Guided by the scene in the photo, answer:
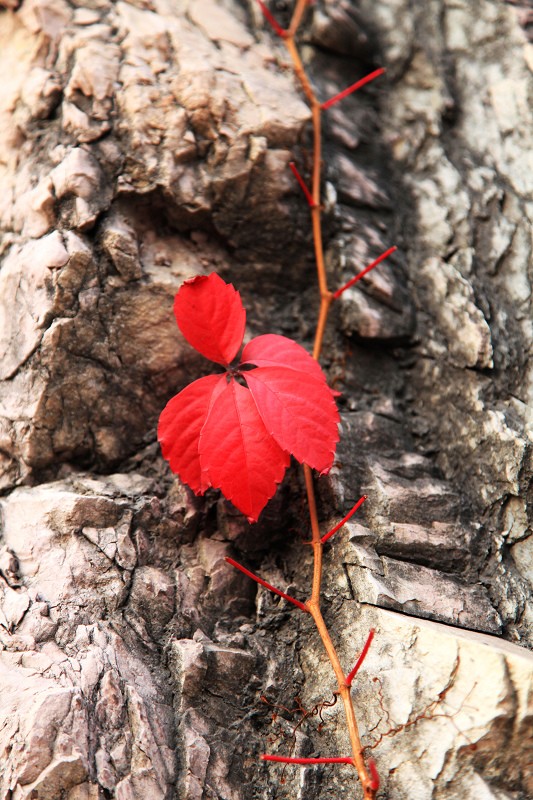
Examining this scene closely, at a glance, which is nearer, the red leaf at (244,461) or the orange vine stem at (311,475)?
the orange vine stem at (311,475)

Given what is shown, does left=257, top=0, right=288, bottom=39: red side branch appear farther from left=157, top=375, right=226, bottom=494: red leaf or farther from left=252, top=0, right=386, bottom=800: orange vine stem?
left=157, top=375, right=226, bottom=494: red leaf

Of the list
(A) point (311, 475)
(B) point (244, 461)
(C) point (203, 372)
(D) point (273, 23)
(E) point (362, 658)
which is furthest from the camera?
(D) point (273, 23)

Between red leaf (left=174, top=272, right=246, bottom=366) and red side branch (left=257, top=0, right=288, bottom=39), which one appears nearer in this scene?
red leaf (left=174, top=272, right=246, bottom=366)

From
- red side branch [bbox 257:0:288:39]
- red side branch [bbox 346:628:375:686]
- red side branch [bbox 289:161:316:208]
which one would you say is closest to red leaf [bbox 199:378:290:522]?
red side branch [bbox 346:628:375:686]

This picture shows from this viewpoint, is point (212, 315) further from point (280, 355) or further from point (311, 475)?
point (311, 475)

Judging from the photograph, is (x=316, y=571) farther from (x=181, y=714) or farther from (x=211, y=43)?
(x=211, y=43)

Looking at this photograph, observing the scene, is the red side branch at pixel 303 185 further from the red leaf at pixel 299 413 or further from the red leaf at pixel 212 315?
the red leaf at pixel 299 413

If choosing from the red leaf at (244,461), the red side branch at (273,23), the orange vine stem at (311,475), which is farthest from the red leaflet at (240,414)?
the red side branch at (273,23)

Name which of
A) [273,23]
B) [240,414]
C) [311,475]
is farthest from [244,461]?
[273,23]
